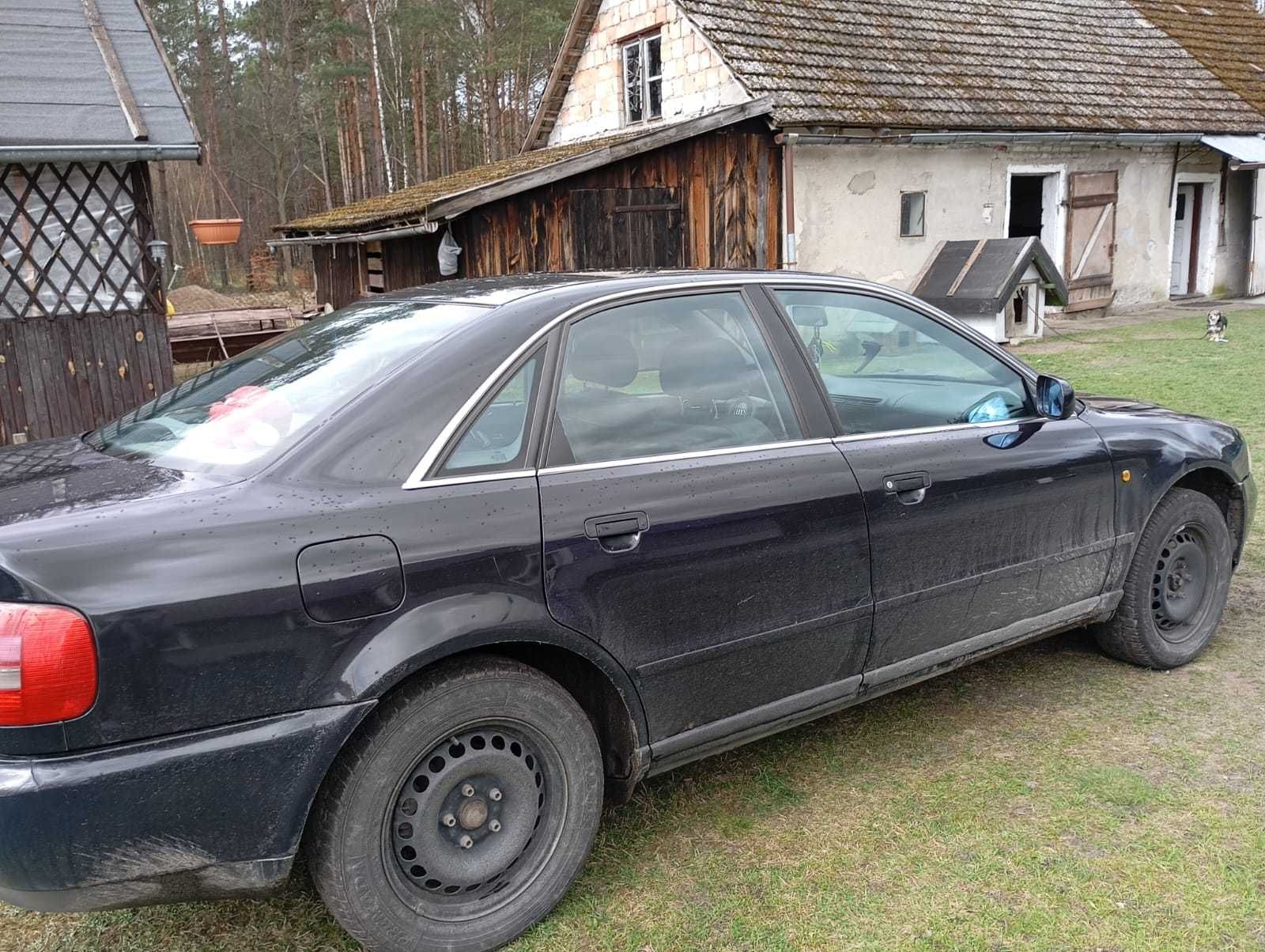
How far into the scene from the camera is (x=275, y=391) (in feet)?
9.47

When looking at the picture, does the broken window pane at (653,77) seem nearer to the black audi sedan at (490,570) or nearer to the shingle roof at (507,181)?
the shingle roof at (507,181)

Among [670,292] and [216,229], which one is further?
[216,229]

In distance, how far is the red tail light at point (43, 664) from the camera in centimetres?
207

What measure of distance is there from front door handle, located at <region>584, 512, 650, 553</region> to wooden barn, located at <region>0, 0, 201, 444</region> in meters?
8.22

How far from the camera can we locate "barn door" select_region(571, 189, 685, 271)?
13328 millimetres

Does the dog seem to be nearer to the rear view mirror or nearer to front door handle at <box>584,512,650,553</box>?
the rear view mirror

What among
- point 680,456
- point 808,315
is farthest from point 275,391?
point 808,315

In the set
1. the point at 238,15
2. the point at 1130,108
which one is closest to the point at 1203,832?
the point at 1130,108

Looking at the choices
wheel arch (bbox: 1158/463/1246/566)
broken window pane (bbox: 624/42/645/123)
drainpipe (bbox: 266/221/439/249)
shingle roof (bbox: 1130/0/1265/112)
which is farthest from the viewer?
shingle roof (bbox: 1130/0/1265/112)

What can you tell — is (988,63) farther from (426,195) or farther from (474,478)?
(474,478)

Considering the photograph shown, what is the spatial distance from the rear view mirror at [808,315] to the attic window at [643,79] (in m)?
14.4

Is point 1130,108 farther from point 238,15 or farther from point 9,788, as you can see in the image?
point 238,15

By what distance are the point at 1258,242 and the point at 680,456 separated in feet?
71.0

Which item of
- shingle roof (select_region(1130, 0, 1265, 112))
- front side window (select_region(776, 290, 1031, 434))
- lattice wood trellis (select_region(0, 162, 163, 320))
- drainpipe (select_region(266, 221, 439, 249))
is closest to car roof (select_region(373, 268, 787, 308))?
front side window (select_region(776, 290, 1031, 434))
